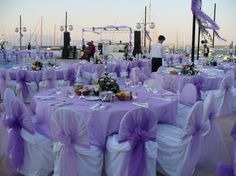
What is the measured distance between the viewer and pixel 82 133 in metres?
2.71

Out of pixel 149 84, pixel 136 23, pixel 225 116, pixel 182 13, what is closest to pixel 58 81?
pixel 149 84

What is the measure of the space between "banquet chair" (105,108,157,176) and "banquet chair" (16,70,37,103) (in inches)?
159

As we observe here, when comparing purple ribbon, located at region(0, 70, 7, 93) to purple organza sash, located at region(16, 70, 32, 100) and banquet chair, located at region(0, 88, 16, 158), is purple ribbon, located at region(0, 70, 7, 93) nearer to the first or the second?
purple organza sash, located at region(16, 70, 32, 100)

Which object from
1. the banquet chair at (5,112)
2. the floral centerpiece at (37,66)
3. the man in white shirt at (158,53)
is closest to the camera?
the banquet chair at (5,112)

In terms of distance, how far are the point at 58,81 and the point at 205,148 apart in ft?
14.7

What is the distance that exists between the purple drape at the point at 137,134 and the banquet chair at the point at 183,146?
383mm

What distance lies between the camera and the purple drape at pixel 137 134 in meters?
2.72

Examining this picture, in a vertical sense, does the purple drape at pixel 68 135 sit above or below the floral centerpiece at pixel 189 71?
below

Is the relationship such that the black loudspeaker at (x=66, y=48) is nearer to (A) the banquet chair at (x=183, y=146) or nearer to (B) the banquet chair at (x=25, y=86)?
(B) the banquet chair at (x=25, y=86)

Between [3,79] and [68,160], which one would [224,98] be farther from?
[3,79]

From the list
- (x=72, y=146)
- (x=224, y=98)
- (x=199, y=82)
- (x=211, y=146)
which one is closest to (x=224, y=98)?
(x=224, y=98)

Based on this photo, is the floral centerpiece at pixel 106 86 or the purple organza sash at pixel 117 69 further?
the purple organza sash at pixel 117 69

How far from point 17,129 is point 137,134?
120 centimetres

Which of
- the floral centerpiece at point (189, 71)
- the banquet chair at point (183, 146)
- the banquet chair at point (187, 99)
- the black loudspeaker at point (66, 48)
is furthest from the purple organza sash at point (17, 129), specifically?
the black loudspeaker at point (66, 48)
